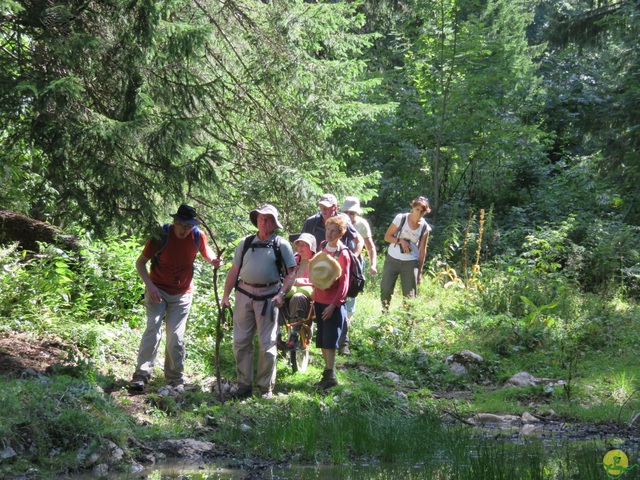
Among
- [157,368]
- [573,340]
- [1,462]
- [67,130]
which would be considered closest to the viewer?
[1,462]

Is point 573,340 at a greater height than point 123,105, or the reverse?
point 123,105

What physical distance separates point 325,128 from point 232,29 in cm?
234

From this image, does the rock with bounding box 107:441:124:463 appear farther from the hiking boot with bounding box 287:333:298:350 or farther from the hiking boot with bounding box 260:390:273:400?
the hiking boot with bounding box 287:333:298:350

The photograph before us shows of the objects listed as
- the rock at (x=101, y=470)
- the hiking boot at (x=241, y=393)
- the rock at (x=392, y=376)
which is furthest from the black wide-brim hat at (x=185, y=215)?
the rock at (x=392, y=376)

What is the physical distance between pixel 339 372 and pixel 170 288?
2.44 metres

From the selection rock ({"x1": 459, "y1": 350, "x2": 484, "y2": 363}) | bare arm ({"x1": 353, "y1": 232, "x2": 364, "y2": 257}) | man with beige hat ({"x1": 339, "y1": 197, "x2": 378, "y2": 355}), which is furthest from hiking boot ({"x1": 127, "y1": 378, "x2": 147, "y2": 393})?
rock ({"x1": 459, "y1": 350, "x2": 484, "y2": 363})

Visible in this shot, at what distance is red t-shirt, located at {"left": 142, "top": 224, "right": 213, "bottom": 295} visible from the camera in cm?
834

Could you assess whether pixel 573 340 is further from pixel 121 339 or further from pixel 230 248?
pixel 121 339

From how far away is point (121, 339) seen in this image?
31.4 feet

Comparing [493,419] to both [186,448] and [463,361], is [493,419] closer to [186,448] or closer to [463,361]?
[463,361]

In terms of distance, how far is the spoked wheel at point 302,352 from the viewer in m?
9.19

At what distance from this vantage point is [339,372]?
9.51 metres

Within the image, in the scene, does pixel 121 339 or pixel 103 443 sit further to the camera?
pixel 121 339

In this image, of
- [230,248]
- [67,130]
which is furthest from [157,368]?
[67,130]
